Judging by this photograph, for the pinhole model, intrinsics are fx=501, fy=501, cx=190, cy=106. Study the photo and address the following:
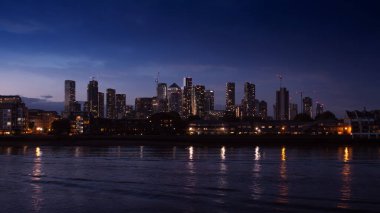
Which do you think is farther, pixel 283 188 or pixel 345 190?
pixel 283 188

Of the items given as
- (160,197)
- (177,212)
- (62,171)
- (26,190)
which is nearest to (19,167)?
(62,171)

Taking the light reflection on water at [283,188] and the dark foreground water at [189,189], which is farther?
the light reflection on water at [283,188]

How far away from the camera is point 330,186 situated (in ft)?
107

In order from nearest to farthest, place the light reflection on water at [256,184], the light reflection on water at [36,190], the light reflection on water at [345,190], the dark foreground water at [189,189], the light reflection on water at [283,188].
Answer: the dark foreground water at [189,189] → the light reflection on water at [36,190] → the light reflection on water at [345,190] → the light reflection on water at [283,188] → the light reflection on water at [256,184]

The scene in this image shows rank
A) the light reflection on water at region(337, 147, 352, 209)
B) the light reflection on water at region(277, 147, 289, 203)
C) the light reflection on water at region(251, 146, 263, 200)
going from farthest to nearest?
1. the light reflection on water at region(251, 146, 263, 200)
2. the light reflection on water at region(277, 147, 289, 203)
3. the light reflection on water at region(337, 147, 352, 209)

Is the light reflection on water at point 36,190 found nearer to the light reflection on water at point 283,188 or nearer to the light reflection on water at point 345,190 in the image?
the light reflection on water at point 283,188

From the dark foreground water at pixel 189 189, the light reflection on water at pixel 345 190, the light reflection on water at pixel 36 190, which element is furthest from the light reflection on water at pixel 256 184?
the light reflection on water at pixel 36 190

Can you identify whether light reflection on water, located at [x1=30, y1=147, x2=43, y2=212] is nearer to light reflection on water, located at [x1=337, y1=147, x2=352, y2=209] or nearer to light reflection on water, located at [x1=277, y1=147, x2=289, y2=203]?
light reflection on water, located at [x1=277, y1=147, x2=289, y2=203]

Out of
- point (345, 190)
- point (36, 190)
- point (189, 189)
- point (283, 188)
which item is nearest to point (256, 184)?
point (283, 188)

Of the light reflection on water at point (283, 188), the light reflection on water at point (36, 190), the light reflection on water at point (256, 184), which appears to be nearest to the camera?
the light reflection on water at point (36, 190)

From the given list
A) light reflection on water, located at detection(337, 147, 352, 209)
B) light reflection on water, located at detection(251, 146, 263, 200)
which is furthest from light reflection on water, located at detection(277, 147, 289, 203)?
light reflection on water, located at detection(337, 147, 352, 209)

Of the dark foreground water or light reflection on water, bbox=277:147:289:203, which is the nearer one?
the dark foreground water

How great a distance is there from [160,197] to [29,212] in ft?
23.6

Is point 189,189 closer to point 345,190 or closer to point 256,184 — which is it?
point 256,184
